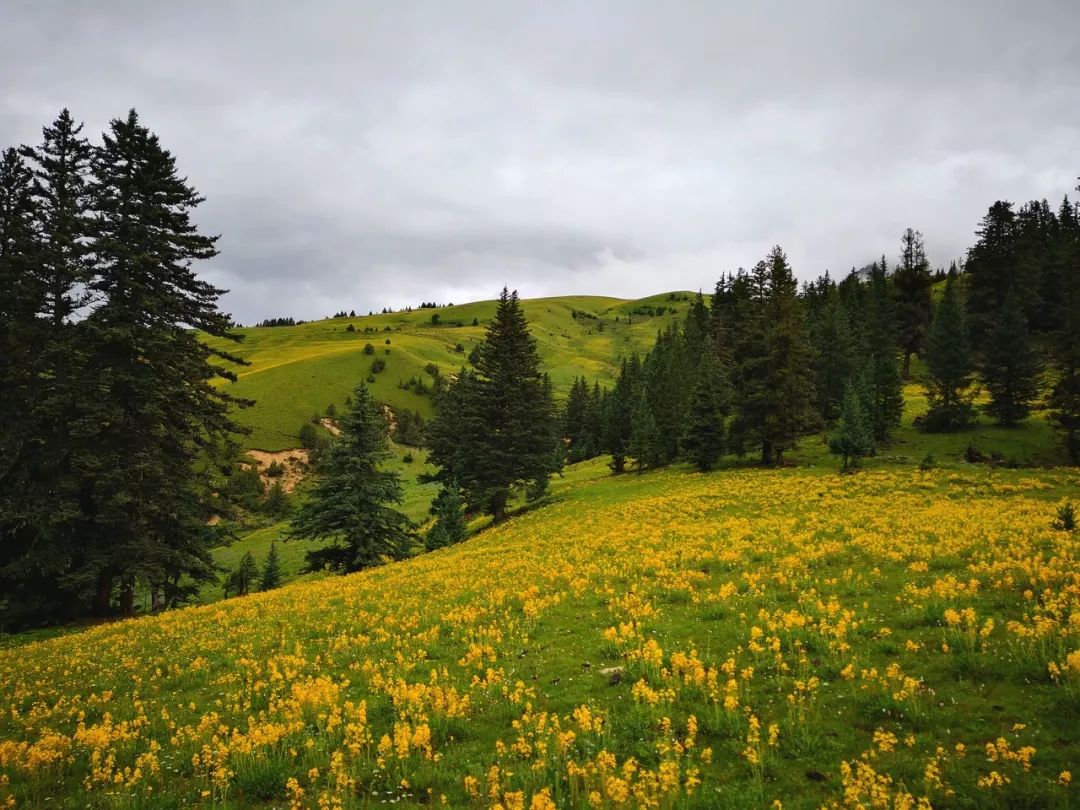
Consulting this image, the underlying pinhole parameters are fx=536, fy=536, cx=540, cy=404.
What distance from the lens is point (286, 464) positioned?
427 ft

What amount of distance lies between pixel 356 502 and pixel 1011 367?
6062cm

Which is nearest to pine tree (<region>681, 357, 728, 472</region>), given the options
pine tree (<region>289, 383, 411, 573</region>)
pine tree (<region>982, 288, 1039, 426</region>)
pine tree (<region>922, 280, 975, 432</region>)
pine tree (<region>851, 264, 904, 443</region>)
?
pine tree (<region>851, 264, 904, 443</region>)

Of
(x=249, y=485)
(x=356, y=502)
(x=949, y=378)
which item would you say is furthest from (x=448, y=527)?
(x=249, y=485)

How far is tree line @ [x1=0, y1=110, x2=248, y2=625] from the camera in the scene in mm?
22828

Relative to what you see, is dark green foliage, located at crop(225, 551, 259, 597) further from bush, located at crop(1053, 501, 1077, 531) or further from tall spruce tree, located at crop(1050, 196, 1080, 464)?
tall spruce tree, located at crop(1050, 196, 1080, 464)

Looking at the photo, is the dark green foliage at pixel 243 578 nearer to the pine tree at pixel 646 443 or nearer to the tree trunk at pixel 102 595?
the tree trunk at pixel 102 595

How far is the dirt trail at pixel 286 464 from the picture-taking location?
123 meters

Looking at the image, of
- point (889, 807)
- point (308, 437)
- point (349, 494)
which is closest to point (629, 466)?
point (349, 494)

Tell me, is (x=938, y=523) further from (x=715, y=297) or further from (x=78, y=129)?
(x=715, y=297)

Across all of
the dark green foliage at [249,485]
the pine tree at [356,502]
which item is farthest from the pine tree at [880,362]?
the dark green foliage at [249,485]

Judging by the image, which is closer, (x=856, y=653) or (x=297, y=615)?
(x=856, y=653)

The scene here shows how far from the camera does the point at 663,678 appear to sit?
361 inches

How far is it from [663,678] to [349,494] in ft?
Answer: 96.8

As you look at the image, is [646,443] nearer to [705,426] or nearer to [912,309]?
[705,426]
